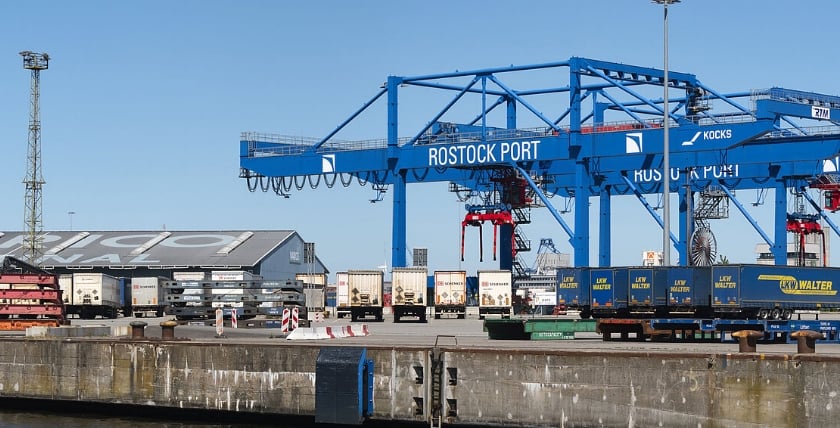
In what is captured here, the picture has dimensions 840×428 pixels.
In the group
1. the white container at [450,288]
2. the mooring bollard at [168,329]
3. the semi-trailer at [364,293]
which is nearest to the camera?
the mooring bollard at [168,329]

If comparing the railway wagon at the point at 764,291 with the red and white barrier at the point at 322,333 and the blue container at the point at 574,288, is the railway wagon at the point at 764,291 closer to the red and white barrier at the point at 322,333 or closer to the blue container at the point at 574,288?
the blue container at the point at 574,288

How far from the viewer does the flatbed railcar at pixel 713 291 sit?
36.5 metres

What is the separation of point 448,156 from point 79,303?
25.1 m

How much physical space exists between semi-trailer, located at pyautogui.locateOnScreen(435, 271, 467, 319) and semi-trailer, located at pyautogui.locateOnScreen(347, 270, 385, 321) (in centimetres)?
449

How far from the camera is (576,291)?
40906 millimetres

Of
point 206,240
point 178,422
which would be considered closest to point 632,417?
point 178,422

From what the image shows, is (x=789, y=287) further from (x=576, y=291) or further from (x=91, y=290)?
(x=91, y=290)

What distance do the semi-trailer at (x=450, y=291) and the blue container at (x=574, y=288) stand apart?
26.0 metres

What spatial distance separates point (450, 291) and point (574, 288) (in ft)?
90.2

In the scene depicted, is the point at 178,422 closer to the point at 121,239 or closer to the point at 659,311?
the point at 659,311

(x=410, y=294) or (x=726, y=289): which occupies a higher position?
(x=726, y=289)

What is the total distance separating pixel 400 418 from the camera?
25.1m

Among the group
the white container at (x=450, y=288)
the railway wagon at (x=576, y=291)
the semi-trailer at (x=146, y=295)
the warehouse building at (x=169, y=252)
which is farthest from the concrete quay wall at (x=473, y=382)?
the warehouse building at (x=169, y=252)

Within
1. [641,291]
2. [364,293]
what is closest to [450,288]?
[364,293]
